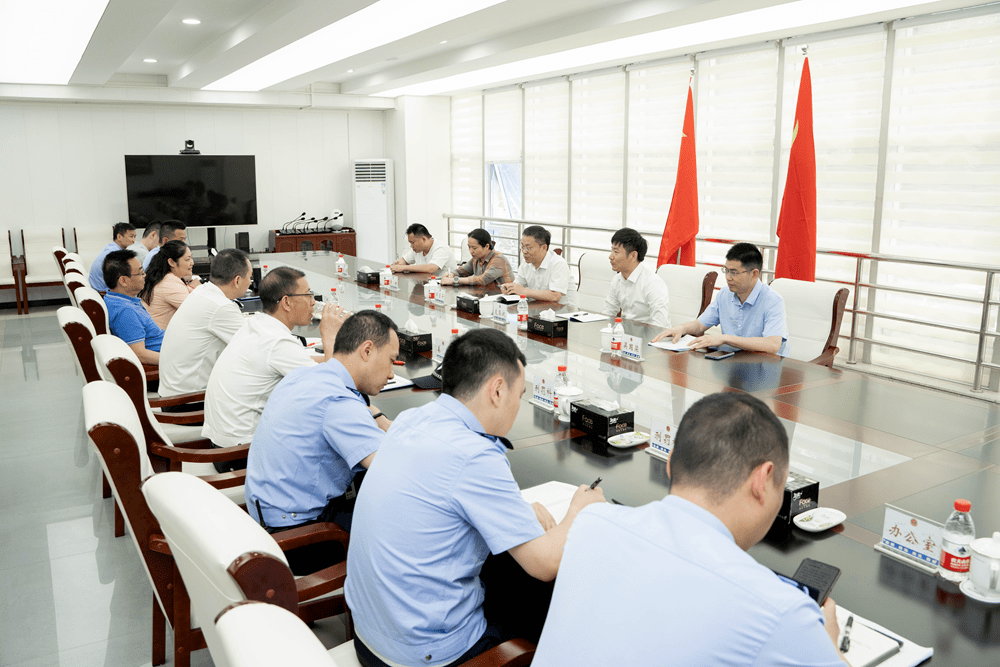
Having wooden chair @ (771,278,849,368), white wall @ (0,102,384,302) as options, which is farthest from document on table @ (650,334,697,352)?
white wall @ (0,102,384,302)

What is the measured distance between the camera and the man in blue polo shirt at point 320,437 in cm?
214

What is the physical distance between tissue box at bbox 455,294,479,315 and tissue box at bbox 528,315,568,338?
70 centimetres

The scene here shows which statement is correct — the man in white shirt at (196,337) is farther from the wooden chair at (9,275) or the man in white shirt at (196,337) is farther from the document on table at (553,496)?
the wooden chair at (9,275)

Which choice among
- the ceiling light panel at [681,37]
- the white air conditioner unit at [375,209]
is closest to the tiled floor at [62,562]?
the ceiling light panel at [681,37]

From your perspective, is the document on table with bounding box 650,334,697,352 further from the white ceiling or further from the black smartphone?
the white ceiling

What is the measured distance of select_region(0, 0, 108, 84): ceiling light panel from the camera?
5223mm

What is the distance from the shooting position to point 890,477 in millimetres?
2162

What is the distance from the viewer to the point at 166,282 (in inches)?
190

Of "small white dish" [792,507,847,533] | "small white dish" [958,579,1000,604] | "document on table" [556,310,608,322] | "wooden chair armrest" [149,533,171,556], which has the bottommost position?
"wooden chair armrest" [149,533,171,556]

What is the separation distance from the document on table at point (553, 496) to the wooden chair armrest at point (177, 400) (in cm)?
210

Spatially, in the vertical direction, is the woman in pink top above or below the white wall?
below

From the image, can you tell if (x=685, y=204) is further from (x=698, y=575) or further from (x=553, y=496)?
(x=698, y=575)

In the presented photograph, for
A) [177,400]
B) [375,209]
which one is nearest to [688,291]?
[177,400]

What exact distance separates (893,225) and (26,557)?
20.1ft
